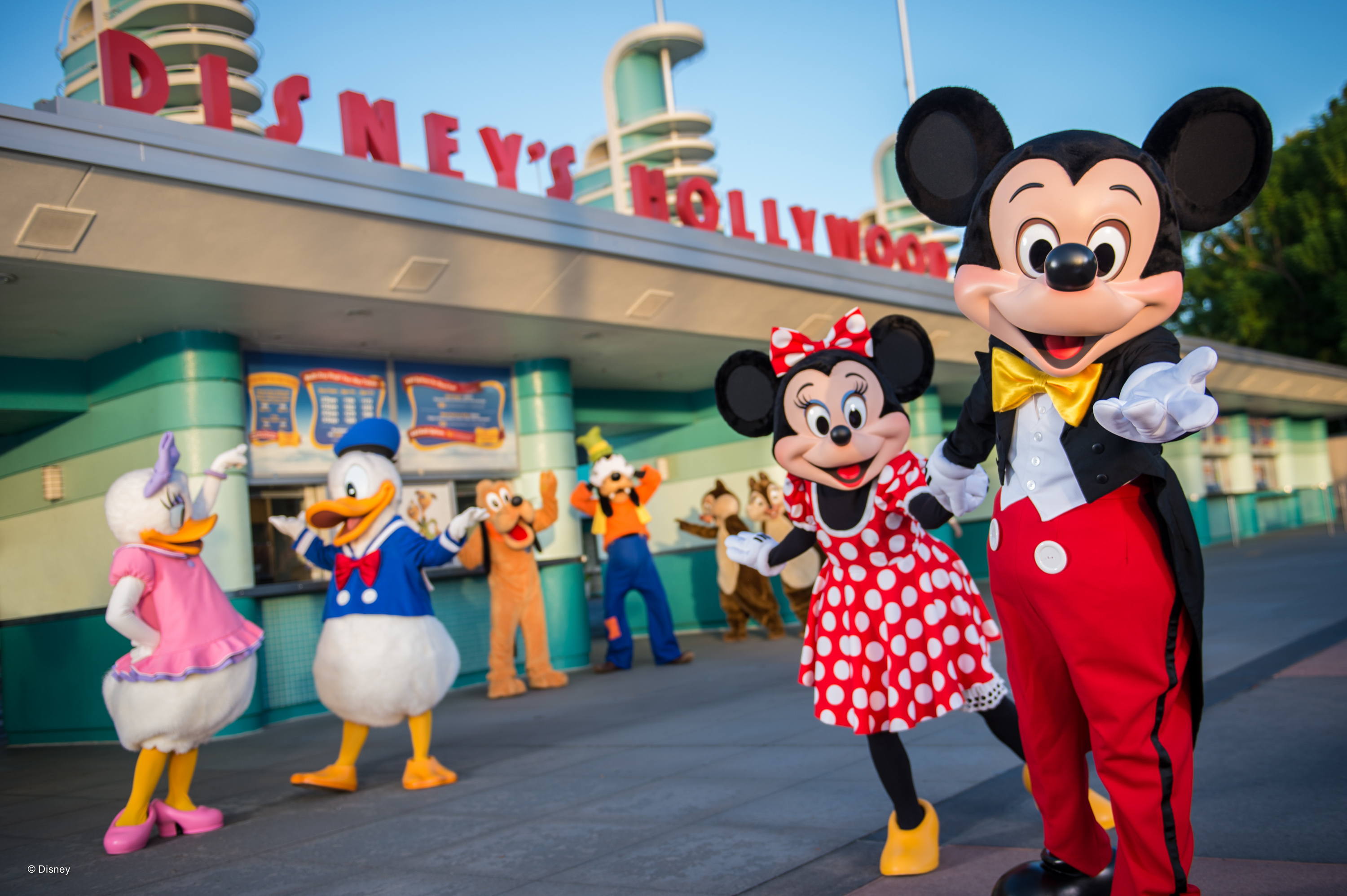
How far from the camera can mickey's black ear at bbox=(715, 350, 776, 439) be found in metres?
3.88

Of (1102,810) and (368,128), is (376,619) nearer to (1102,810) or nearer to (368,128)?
(1102,810)

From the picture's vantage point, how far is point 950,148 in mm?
2838

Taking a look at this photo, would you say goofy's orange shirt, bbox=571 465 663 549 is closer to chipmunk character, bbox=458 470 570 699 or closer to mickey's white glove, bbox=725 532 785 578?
chipmunk character, bbox=458 470 570 699

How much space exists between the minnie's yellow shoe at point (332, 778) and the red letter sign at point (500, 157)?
4.94 meters

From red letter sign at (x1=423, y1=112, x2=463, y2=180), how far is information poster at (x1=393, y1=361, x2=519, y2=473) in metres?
2.47

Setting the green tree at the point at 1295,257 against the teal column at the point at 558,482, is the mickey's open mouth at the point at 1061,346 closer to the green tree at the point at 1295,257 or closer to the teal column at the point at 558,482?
the teal column at the point at 558,482

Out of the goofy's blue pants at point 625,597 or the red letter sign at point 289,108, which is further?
the goofy's blue pants at point 625,597

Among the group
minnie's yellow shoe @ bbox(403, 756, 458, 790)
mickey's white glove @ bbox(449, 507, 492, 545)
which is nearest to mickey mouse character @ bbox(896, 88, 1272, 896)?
mickey's white glove @ bbox(449, 507, 492, 545)

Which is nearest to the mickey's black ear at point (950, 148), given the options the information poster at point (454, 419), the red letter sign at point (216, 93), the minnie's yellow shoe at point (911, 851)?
the minnie's yellow shoe at point (911, 851)

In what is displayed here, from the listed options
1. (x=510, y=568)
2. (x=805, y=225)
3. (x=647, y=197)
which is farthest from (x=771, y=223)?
(x=510, y=568)

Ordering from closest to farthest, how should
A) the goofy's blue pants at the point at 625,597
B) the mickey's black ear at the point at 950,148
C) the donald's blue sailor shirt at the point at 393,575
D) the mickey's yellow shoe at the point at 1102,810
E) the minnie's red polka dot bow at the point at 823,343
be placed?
the mickey's black ear at the point at 950,148 → the mickey's yellow shoe at the point at 1102,810 → the minnie's red polka dot bow at the point at 823,343 → the donald's blue sailor shirt at the point at 393,575 → the goofy's blue pants at the point at 625,597

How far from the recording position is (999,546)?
257 cm

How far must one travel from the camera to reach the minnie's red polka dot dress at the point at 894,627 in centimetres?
322

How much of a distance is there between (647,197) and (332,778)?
6088 millimetres
